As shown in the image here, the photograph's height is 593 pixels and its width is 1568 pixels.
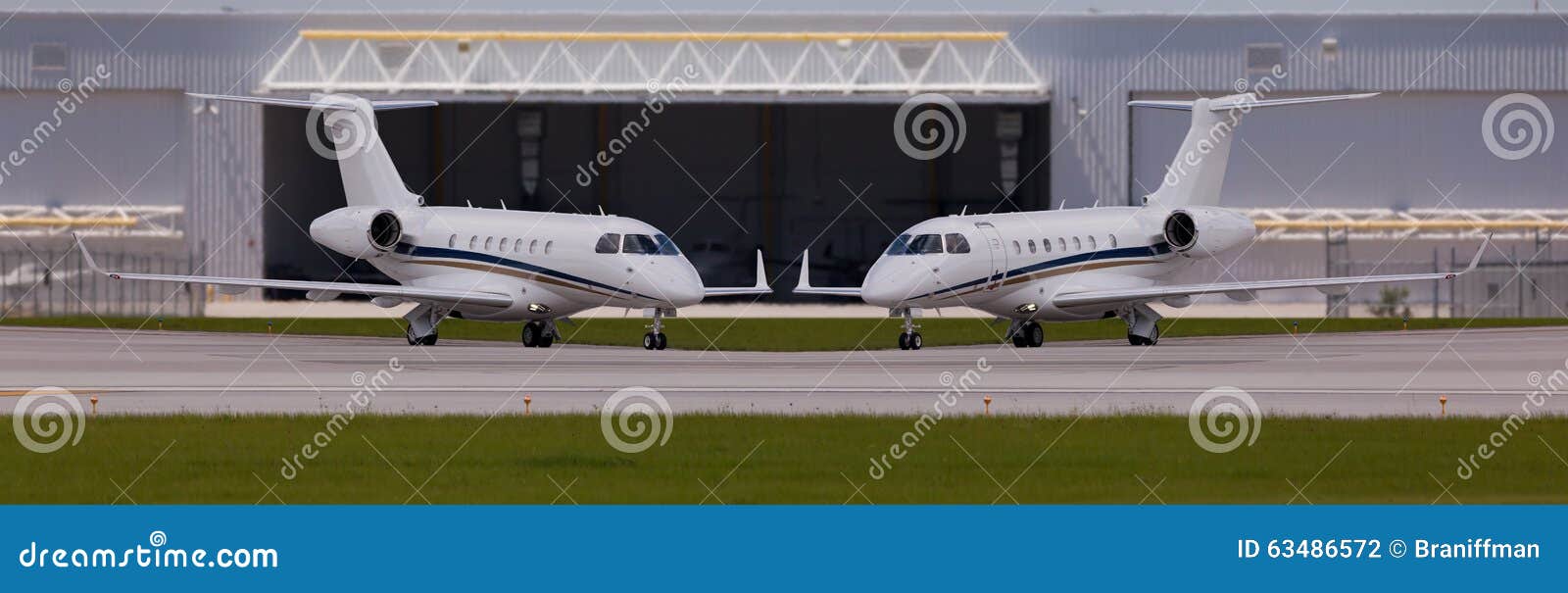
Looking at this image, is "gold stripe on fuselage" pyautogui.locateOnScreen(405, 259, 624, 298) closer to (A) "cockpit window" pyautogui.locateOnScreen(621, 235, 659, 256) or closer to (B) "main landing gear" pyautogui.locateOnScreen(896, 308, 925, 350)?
(A) "cockpit window" pyautogui.locateOnScreen(621, 235, 659, 256)

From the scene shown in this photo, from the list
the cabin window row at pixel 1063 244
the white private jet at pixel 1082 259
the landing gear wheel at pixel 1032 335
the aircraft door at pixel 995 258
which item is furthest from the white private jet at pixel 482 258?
the landing gear wheel at pixel 1032 335

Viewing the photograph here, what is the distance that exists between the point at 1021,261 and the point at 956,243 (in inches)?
62.8

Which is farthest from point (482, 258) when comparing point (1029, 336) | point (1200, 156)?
point (1200, 156)

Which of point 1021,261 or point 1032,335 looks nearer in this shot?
point 1021,261

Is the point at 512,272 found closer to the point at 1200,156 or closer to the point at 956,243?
the point at 956,243

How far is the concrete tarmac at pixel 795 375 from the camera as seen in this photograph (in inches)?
1025

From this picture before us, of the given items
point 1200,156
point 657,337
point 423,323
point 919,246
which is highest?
point 1200,156

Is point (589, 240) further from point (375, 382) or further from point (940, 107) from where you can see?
point (940, 107)

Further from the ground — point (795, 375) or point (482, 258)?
point (482, 258)

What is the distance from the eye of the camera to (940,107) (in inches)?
2714

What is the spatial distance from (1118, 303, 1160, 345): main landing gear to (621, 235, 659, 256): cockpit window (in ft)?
32.4

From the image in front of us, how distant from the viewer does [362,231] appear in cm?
4312

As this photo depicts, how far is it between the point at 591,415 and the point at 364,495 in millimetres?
7422

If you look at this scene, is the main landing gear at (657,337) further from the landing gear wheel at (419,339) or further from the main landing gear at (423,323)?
the landing gear wheel at (419,339)
